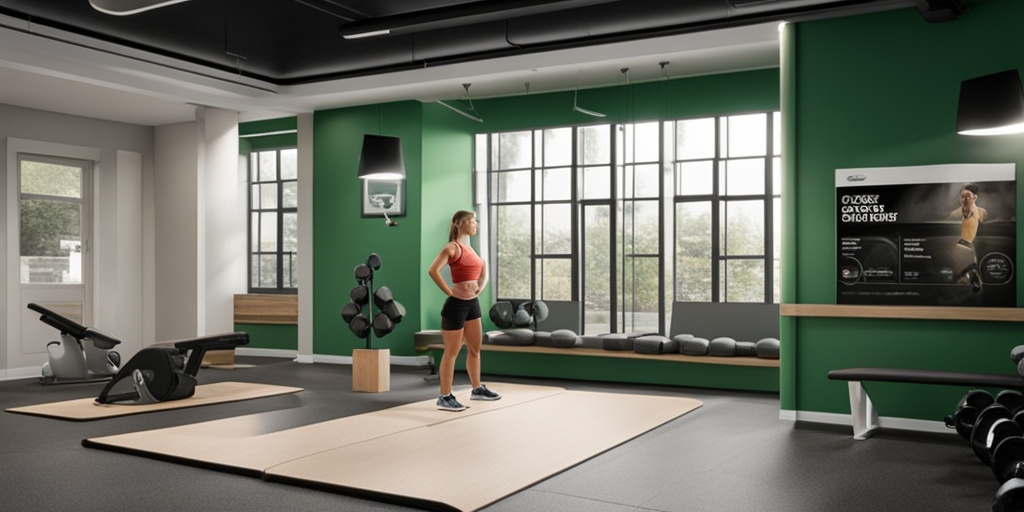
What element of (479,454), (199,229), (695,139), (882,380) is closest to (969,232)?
(882,380)

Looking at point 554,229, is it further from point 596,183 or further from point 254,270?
point 254,270

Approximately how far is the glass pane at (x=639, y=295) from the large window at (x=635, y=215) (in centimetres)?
1

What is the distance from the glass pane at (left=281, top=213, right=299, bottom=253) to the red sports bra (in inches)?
233

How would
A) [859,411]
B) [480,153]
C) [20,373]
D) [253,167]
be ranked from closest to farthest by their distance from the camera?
1. [859,411]
2. [20,373]
3. [480,153]
4. [253,167]

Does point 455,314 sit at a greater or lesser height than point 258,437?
greater

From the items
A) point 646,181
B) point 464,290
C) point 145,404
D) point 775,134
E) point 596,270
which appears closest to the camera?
point 464,290

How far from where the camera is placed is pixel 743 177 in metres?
9.40

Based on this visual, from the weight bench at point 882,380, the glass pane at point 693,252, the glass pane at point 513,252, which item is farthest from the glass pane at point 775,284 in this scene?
the glass pane at point 513,252

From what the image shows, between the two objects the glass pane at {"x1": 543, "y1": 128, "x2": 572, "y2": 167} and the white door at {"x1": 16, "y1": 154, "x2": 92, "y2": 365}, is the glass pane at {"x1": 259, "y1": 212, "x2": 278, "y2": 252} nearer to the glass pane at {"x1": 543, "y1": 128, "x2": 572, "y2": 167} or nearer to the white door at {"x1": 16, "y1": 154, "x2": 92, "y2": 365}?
the white door at {"x1": 16, "y1": 154, "x2": 92, "y2": 365}

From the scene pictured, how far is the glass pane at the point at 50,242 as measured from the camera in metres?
10.4

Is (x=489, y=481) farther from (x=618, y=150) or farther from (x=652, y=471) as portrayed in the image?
(x=618, y=150)

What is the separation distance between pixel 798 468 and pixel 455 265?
10.4 feet

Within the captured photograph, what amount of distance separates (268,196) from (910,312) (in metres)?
9.15

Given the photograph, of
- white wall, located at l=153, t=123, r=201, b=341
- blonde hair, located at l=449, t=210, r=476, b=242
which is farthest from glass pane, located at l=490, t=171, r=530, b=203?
white wall, located at l=153, t=123, r=201, b=341
